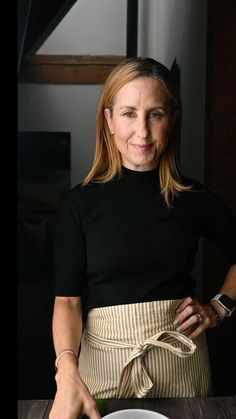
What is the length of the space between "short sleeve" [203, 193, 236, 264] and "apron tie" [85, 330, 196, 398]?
0.48ft

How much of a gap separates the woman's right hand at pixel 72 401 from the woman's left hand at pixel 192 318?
0.21 m

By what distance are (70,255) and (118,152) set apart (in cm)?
15

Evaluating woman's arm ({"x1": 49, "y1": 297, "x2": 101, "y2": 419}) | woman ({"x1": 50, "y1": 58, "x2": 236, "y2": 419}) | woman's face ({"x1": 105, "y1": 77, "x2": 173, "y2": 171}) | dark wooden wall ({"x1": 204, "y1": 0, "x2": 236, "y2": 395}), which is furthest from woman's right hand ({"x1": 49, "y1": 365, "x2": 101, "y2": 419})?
dark wooden wall ({"x1": 204, "y1": 0, "x2": 236, "y2": 395})

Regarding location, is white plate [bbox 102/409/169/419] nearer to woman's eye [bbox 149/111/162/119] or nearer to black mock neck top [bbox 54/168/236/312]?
black mock neck top [bbox 54/168/236/312]

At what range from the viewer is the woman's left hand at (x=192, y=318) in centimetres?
58

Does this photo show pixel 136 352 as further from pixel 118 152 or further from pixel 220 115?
pixel 220 115

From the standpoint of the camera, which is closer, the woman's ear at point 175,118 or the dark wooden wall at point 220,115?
the woman's ear at point 175,118

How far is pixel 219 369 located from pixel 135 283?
38cm

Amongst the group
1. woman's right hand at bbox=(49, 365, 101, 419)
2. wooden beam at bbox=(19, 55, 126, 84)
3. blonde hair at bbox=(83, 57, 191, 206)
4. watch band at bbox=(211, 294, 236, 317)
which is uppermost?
wooden beam at bbox=(19, 55, 126, 84)

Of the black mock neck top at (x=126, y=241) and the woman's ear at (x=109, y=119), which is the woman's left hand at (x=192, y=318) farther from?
the woman's ear at (x=109, y=119)

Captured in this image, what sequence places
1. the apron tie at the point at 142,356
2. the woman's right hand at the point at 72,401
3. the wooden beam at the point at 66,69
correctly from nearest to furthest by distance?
the woman's right hand at the point at 72,401 → the apron tie at the point at 142,356 → the wooden beam at the point at 66,69

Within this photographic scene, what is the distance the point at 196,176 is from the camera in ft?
2.59

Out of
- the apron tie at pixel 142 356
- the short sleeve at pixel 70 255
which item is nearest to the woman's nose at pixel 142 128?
the short sleeve at pixel 70 255

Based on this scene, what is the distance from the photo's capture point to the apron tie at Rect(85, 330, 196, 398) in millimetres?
533
